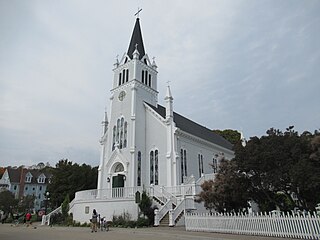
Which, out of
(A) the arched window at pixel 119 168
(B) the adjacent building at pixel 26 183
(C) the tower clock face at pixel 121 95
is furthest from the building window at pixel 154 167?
(B) the adjacent building at pixel 26 183

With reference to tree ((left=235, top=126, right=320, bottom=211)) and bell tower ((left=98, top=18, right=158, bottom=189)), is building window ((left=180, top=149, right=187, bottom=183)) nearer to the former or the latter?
bell tower ((left=98, top=18, right=158, bottom=189))

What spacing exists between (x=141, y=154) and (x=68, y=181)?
13880mm

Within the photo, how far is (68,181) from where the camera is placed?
117ft

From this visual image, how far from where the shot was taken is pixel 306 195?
1353cm

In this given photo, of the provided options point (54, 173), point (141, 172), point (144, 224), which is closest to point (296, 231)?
point (144, 224)

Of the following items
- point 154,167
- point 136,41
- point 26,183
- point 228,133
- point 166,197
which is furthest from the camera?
point 26,183

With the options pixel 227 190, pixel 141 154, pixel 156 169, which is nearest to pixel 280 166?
pixel 227 190

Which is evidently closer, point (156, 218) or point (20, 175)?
point (156, 218)

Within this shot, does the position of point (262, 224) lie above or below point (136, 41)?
below

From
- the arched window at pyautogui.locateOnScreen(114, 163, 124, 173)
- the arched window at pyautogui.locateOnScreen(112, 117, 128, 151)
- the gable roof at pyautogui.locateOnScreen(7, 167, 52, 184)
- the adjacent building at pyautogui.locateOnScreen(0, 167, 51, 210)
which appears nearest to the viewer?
the arched window at pyautogui.locateOnScreen(114, 163, 124, 173)

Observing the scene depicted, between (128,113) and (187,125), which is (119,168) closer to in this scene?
(128,113)

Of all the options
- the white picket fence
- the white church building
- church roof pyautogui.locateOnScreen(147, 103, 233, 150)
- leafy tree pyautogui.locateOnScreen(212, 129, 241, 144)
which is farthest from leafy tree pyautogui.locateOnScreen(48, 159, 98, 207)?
leafy tree pyautogui.locateOnScreen(212, 129, 241, 144)

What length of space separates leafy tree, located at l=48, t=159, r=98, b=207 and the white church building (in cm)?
727

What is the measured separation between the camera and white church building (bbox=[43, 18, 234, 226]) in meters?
22.2
